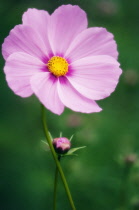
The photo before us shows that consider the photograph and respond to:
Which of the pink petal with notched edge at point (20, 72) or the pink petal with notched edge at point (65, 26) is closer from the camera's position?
the pink petal with notched edge at point (20, 72)

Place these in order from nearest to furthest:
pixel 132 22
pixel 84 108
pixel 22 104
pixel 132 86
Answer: pixel 84 108
pixel 132 86
pixel 22 104
pixel 132 22

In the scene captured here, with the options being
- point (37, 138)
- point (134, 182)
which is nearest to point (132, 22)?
point (37, 138)

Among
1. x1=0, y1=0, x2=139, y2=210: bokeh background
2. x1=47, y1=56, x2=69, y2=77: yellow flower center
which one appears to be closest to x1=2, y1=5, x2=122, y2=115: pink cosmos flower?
x1=47, y1=56, x2=69, y2=77: yellow flower center

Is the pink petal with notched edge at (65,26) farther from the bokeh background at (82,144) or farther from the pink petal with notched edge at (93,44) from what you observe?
the bokeh background at (82,144)

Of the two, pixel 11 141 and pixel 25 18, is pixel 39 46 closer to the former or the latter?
pixel 25 18

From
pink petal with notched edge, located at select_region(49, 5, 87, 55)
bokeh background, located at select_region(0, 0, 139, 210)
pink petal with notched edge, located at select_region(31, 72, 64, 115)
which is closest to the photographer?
pink petal with notched edge, located at select_region(31, 72, 64, 115)

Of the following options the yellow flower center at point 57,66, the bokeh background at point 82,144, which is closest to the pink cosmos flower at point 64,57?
the yellow flower center at point 57,66

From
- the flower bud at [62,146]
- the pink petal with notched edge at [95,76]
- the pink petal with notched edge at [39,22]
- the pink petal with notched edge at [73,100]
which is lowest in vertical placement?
the flower bud at [62,146]

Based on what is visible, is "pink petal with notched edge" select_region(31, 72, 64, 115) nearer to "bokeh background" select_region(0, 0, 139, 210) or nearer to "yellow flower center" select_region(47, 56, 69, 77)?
"yellow flower center" select_region(47, 56, 69, 77)
